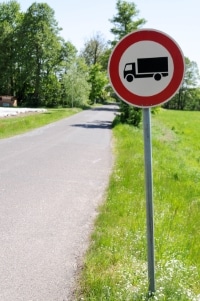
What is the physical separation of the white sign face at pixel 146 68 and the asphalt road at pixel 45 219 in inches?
83.5

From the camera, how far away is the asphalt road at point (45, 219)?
3.64 m

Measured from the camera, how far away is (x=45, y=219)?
5695 mm

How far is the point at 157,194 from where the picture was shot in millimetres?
7121

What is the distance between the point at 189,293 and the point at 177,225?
2.15m

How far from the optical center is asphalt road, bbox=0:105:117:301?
3.64m

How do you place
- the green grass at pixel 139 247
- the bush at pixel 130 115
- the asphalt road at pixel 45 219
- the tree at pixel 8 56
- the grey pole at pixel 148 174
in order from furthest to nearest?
the tree at pixel 8 56
the bush at pixel 130 115
the asphalt road at pixel 45 219
the green grass at pixel 139 247
the grey pole at pixel 148 174

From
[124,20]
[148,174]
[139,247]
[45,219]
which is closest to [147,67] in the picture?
[148,174]

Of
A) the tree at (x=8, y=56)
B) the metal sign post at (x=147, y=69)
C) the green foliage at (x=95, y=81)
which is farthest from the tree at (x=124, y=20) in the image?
the green foliage at (x=95, y=81)

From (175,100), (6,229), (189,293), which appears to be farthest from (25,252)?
(175,100)

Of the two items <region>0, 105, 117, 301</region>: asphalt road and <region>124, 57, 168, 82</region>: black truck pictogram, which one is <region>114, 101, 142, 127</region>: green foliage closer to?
<region>0, 105, 117, 301</region>: asphalt road

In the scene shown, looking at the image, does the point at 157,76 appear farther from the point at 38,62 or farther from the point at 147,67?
the point at 38,62

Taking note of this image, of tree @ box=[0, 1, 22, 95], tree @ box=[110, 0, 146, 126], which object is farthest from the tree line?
tree @ box=[110, 0, 146, 126]

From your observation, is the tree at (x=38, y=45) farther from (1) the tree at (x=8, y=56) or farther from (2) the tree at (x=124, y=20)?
(2) the tree at (x=124, y=20)

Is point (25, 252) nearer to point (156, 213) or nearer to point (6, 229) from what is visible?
point (6, 229)
